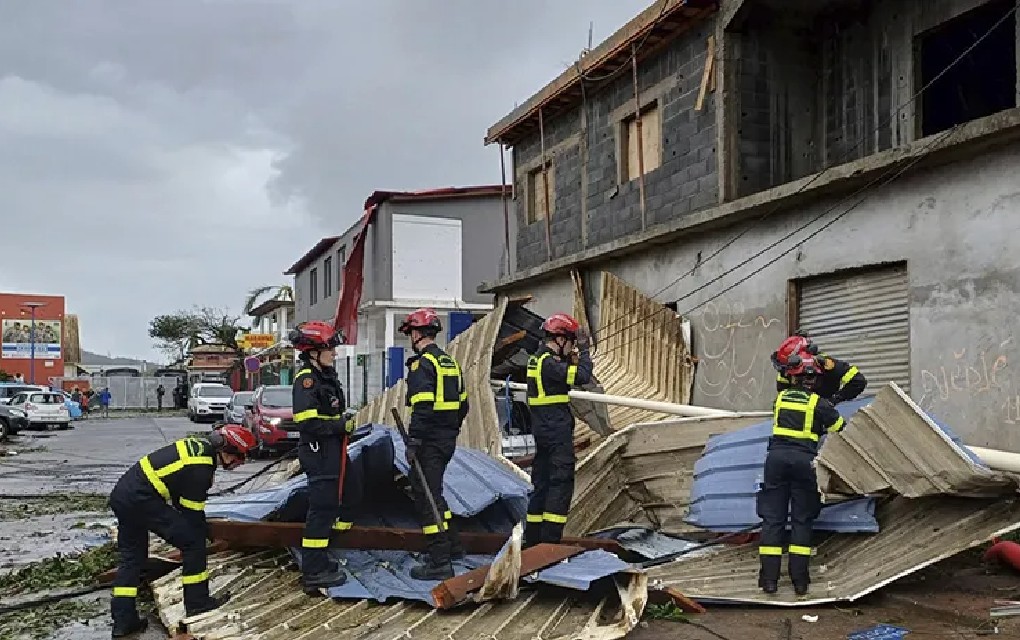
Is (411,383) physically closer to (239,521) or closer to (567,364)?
(567,364)

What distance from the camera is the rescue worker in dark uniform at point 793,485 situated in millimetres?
5852

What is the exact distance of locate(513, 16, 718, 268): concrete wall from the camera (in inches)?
479

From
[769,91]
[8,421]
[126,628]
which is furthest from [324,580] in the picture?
[8,421]

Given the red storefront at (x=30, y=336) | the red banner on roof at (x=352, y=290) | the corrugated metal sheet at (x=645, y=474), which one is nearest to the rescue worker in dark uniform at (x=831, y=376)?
the corrugated metal sheet at (x=645, y=474)

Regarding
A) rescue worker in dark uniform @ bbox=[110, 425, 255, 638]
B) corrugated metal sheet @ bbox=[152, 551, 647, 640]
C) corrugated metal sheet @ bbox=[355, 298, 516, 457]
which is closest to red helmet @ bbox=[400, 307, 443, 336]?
rescue worker in dark uniform @ bbox=[110, 425, 255, 638]

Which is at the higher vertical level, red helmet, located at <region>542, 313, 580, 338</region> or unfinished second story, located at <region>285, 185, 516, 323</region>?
unfinished second story, located at <region>285, 185, 516, 323</region>

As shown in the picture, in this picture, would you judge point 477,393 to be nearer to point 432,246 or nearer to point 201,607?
point 201,607

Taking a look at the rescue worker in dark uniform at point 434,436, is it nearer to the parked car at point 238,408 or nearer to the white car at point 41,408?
the parked car at point 238,408

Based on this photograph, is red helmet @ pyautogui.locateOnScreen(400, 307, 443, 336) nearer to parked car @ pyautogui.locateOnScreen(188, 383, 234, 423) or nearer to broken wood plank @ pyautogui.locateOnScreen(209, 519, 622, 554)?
broken wood plank @ pyautogui.locateOnScreen(209, 519, 622, 554)

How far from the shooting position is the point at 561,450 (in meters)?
6.66

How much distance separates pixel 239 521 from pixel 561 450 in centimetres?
245

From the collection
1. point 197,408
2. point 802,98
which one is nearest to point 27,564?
point 802,98

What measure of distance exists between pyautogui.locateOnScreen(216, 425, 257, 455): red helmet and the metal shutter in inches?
250

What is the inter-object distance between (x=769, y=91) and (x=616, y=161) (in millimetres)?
3049
